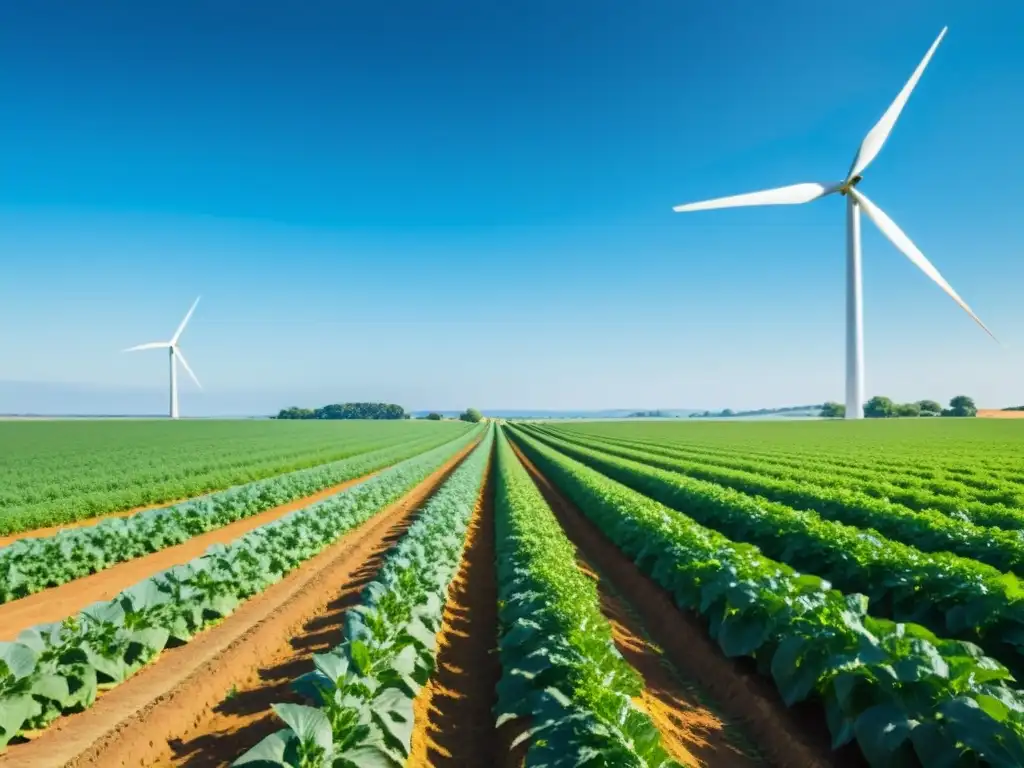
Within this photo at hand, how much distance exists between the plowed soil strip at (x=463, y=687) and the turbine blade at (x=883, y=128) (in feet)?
173

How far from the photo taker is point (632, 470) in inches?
1150

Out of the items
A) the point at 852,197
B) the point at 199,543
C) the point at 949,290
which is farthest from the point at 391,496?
the point at 852,197

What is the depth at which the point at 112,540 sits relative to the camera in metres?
14.2

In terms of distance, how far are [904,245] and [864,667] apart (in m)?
51.8

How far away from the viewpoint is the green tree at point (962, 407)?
5046 inches

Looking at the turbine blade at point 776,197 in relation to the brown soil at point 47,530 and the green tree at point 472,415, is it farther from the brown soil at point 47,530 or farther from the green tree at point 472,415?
the green tree at point 472,415

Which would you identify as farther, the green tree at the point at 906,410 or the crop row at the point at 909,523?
the green tree at the point at 906,410

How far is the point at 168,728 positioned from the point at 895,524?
1486cm

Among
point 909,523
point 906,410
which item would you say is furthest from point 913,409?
point 909,523

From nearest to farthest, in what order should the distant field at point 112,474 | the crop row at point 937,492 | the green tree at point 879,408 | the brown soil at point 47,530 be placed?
the crop row at point 937,492 → the brown soil at point 47,530 → the distant field at point 112,474 → the green tree at point 879,408

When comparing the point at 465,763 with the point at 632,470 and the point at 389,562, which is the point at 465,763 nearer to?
the point at 389,562

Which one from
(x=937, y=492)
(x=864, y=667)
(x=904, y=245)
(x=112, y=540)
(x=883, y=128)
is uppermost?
(x=883, y=128)

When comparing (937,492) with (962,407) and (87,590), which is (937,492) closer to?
(87,590)

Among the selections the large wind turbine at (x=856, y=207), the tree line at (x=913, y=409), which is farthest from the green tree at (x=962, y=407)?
the large wind turbine at (x=856, y=207)
